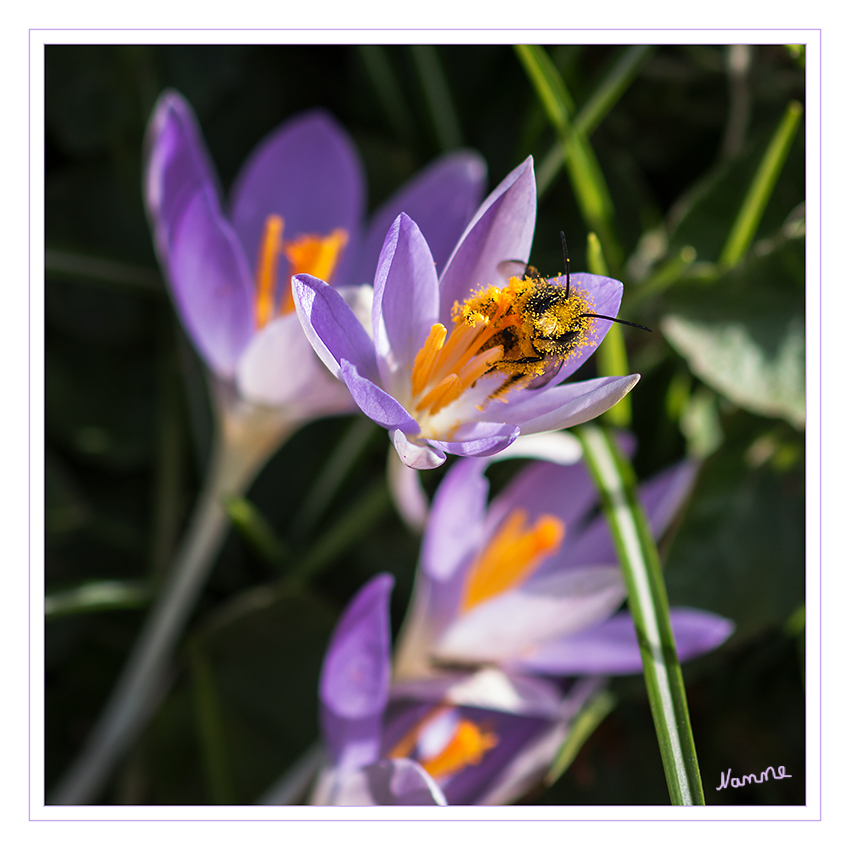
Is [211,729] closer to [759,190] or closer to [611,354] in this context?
[611,354]

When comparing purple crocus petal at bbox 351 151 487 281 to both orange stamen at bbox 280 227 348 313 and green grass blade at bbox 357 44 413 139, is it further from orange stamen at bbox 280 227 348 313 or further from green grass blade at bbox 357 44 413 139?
green grass blade at bbox 357 44 413 139

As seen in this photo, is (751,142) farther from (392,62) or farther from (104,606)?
(104,606)

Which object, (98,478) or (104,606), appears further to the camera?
Answer: (98,478)

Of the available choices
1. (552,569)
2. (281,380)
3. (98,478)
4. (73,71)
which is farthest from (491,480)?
(73,71)
